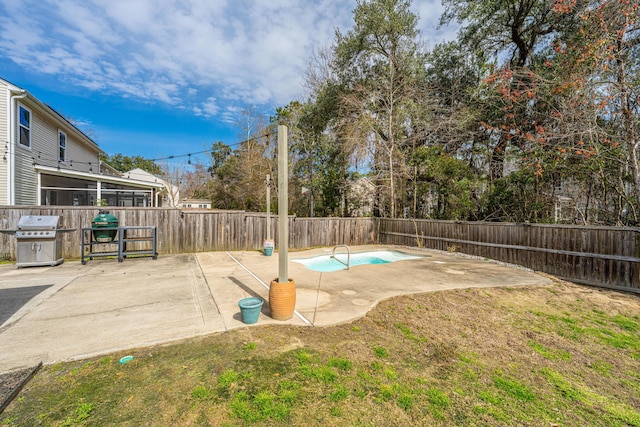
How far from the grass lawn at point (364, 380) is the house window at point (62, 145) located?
1396 cm

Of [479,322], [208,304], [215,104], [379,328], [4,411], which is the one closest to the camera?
[4,411]

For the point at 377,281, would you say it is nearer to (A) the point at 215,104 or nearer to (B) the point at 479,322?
(B) the point at 479,322

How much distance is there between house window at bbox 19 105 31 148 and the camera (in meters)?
9.33

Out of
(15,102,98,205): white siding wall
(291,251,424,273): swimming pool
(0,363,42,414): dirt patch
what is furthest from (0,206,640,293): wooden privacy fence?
(0,363,42,414): dirt patch

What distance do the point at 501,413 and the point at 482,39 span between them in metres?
14.0

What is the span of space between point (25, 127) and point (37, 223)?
5.98 meters

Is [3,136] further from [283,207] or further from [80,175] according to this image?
[283,207]

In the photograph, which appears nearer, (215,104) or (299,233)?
(299,233)

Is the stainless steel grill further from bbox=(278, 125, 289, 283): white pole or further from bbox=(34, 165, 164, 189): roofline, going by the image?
bbox=(278, 125, 289, 283): white pole

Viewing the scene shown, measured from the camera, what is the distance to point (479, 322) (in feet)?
12.3

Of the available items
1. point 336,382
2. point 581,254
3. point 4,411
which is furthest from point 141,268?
point 581,254

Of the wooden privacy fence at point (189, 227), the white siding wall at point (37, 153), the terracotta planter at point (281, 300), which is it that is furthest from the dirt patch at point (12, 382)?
the white siding wall at point (37, 153)

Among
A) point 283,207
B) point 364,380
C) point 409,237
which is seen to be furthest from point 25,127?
Answer: point 409,237

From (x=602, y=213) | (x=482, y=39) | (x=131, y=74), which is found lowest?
(x=602, y=213)
